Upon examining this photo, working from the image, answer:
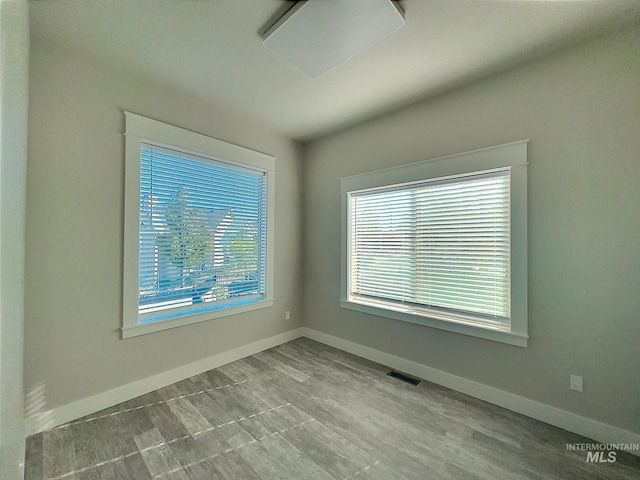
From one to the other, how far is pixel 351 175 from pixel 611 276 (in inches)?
98.1

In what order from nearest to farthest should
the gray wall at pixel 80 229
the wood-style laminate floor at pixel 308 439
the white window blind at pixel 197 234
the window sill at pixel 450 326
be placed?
the wood-style laminate floor at pixel 308 439 → the gray wall at pixel 80 229 → the window sill at pixel 450 326 → the white window blind at pixel 197 234

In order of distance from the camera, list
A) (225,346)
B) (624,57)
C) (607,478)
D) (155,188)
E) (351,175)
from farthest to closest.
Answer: (351,175) → (225,346) → (155,188) → (624,57) → (607,478)

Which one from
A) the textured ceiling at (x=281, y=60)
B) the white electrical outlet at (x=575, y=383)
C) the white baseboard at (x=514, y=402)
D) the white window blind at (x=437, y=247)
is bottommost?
the white baseboard at (x=514, y=402)

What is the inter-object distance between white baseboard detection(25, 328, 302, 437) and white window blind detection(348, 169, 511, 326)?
1.63m

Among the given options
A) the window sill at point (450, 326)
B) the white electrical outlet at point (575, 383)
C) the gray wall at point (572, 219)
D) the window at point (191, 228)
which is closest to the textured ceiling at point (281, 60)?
the gray wall at point (572, 219)

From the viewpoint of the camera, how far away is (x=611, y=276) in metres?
1.82

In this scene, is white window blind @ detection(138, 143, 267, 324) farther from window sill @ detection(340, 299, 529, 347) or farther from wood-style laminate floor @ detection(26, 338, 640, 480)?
window sill @ detection(340, 299, 529, 347)

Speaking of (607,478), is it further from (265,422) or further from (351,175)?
(351,175)

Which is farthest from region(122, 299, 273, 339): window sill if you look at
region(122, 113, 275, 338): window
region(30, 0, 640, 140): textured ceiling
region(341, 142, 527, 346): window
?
region(30, 0, 640, 140): textured ceiling

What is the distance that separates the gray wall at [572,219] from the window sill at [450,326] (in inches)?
2.6

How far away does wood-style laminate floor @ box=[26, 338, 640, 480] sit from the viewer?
5.25 feet

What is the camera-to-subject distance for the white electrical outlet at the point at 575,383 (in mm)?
1920

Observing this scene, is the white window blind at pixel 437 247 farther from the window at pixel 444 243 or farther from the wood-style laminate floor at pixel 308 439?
the wood-style laminate floor at pixel 308 439

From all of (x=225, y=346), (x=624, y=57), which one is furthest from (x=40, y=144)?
(x=624, y=57)
